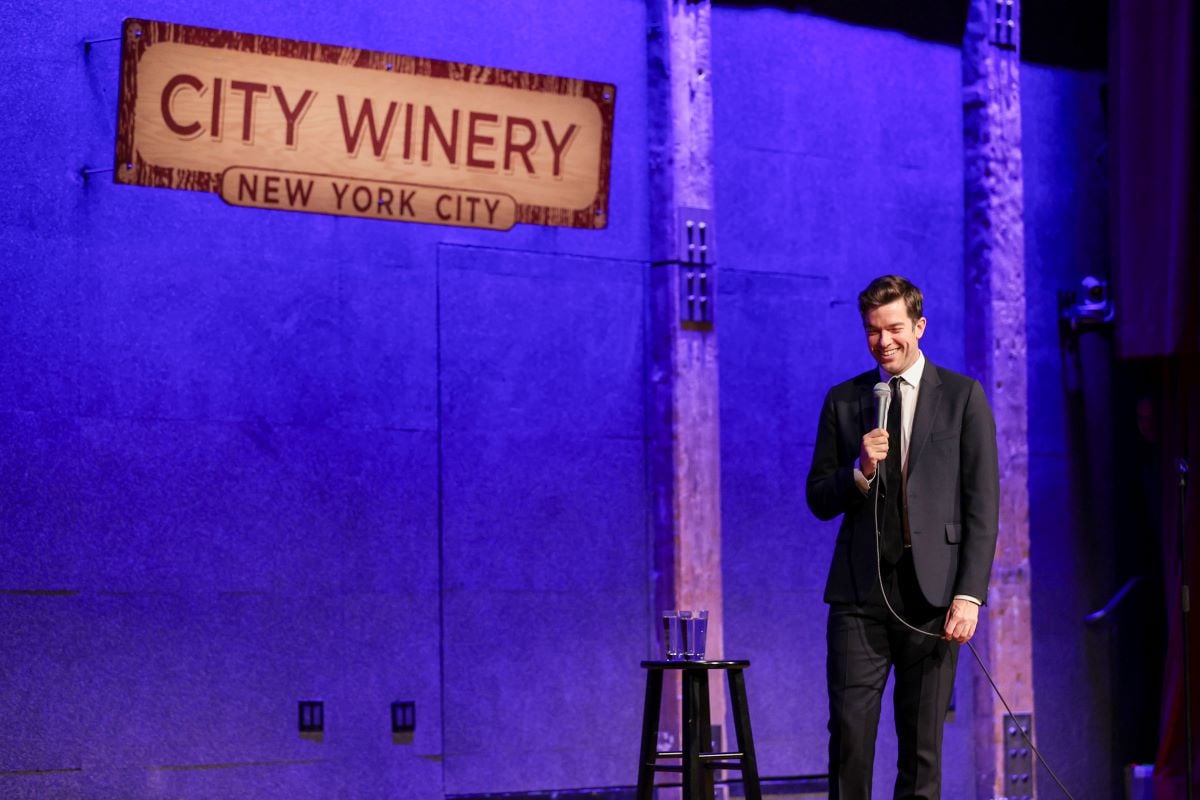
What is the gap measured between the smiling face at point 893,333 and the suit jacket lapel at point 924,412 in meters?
0.07

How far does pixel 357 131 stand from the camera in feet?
16.1

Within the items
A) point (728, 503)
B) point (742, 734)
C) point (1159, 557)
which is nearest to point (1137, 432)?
point (1159, 557)

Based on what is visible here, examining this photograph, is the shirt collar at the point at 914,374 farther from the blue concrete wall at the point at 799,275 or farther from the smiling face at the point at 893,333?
the blue concrete wall at the point at 799,275

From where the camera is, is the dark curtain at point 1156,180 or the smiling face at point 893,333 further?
the dark curtain at point 1156,180

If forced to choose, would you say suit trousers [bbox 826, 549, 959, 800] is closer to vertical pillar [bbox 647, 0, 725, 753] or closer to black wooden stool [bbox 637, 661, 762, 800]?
black wooden stool [bbox 637, 661, 762, 800]

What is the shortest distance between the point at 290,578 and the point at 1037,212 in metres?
3.17

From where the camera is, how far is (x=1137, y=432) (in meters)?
6.16

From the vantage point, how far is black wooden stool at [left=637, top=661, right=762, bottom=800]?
415 centimetres

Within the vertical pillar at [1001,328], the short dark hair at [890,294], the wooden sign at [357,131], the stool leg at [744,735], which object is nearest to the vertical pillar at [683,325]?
the wooden sign at [357,131]

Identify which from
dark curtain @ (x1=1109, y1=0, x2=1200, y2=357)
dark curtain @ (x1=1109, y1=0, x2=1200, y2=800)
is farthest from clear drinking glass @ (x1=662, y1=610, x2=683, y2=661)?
dark curtain @ (x1=1109, y1=0, x2=1200, y2=357)

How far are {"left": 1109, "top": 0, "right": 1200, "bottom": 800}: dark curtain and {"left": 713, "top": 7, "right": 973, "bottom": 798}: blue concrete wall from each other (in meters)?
0.66

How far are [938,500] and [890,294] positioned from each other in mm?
477

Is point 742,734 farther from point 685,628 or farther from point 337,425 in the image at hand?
point 337,425

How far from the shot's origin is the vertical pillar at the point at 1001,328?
5801mm
